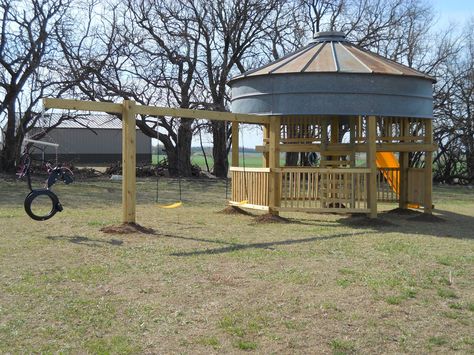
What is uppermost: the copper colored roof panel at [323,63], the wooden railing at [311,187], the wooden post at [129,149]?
the copper colored roof panel at [323,63]

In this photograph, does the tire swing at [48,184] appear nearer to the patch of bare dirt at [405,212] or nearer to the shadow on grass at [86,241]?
the shadow on grass at [86,241]

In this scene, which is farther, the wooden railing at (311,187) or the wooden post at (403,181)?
the wooden post at (403,181)

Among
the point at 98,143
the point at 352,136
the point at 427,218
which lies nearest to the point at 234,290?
the point at 427,218

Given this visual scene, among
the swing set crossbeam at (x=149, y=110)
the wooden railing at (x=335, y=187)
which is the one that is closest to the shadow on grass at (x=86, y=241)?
the swing set crossbeam at (x=149, y=110)

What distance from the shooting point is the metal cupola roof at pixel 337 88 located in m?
12.2

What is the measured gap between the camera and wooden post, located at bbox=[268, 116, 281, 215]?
1252cm

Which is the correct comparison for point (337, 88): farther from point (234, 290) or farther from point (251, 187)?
point (234, 290)

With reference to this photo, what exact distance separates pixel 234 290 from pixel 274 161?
650 cm

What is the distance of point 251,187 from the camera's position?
13047 mm

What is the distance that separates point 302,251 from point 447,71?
2534cm

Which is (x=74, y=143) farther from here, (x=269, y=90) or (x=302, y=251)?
(x=302, y=251)

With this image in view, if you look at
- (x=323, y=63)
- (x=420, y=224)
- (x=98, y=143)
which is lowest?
(x=420, y=224)

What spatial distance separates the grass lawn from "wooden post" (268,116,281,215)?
161 centimetres

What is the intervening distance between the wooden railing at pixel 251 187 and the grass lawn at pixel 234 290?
1799 mm
